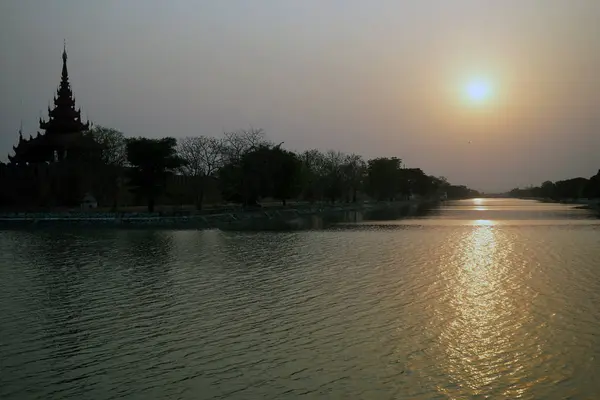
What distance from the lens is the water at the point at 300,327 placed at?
9039mm

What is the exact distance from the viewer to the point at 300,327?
1257 centimetres

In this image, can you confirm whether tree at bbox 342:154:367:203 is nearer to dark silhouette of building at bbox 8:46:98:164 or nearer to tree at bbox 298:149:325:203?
tree at bbox 298:149:325:203

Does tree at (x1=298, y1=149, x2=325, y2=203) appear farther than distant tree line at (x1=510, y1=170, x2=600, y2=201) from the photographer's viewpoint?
No

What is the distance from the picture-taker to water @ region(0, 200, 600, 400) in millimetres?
9039

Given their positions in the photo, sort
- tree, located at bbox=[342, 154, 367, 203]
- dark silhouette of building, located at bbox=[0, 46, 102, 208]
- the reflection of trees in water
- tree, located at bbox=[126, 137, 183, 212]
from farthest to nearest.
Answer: tree, located at bbox=[342, 154, 367, 203], dark silhouette of building, located at bbox=[0, 46, 102, 208], tree, located at bbox=[126, 137, 183, 212], the reflection of trees in water

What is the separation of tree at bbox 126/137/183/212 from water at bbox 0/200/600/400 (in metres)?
30.2

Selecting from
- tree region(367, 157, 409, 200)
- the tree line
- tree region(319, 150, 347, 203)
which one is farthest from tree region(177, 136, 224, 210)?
tree region(367, 157, 409, 200)

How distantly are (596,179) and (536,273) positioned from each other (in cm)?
11593

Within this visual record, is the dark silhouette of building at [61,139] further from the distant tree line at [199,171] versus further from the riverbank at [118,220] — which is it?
Result: the riverbank at [118,220]

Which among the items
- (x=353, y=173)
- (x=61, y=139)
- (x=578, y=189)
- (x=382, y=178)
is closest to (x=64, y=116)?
(x=61, y=139)

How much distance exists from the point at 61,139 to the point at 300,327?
→ 66116mm

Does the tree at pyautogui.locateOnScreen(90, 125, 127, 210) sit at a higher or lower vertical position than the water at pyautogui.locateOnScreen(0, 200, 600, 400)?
higher

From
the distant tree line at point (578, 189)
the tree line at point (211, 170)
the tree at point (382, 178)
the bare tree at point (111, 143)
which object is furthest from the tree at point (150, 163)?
the distant tree line at point (578, 189)

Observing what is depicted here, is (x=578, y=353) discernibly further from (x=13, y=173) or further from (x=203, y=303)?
(x=13, y=173)
